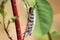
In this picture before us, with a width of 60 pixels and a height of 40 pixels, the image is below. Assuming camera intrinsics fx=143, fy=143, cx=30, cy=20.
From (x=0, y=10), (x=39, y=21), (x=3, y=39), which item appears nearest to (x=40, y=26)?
(x=39, y=21)

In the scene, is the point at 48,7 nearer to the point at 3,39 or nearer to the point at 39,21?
the point at 39,21

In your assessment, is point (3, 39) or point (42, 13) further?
point (3, 39)

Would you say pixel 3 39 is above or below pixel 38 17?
below

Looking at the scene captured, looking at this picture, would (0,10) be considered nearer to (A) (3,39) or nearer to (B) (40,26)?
(B) (40,26)

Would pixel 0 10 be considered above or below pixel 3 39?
above

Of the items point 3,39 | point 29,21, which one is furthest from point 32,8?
point 3,39
